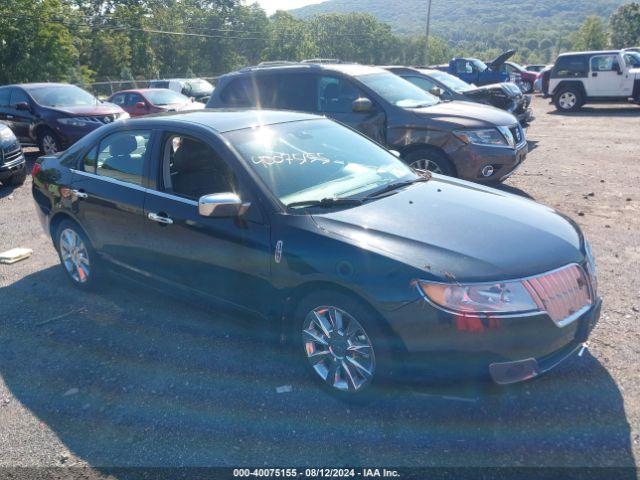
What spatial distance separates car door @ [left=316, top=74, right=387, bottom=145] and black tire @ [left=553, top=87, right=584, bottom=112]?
44.3ft

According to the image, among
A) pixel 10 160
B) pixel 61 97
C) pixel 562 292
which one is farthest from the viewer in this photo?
pixel 61 97

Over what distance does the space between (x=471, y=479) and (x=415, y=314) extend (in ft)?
2.80

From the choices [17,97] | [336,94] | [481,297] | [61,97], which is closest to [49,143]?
[61,97]

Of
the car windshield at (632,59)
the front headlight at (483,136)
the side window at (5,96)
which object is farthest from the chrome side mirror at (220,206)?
the car windshield at (632,59)

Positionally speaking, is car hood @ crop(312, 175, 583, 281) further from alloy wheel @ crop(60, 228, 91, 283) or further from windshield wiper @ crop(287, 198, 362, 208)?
alloy wheel @ crop(60, 228, 91, 283)

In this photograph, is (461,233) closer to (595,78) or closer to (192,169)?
(192,169)

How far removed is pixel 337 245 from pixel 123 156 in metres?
2.34

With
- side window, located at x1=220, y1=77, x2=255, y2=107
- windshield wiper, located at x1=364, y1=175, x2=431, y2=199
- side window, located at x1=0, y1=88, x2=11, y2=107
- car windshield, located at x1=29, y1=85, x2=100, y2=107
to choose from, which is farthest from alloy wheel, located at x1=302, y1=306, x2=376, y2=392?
side window, located at x1=0, y1=88, x2=11, y2=107

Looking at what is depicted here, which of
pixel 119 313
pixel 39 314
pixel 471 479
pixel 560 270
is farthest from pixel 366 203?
pixel 39 314

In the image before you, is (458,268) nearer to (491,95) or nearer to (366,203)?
(366,203)

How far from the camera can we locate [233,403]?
349 centimetres

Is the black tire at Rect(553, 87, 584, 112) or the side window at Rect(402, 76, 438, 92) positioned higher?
the side window at Rect(402, 76, 438, 92)

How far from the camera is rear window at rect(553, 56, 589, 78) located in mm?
17719

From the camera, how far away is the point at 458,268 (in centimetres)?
296
